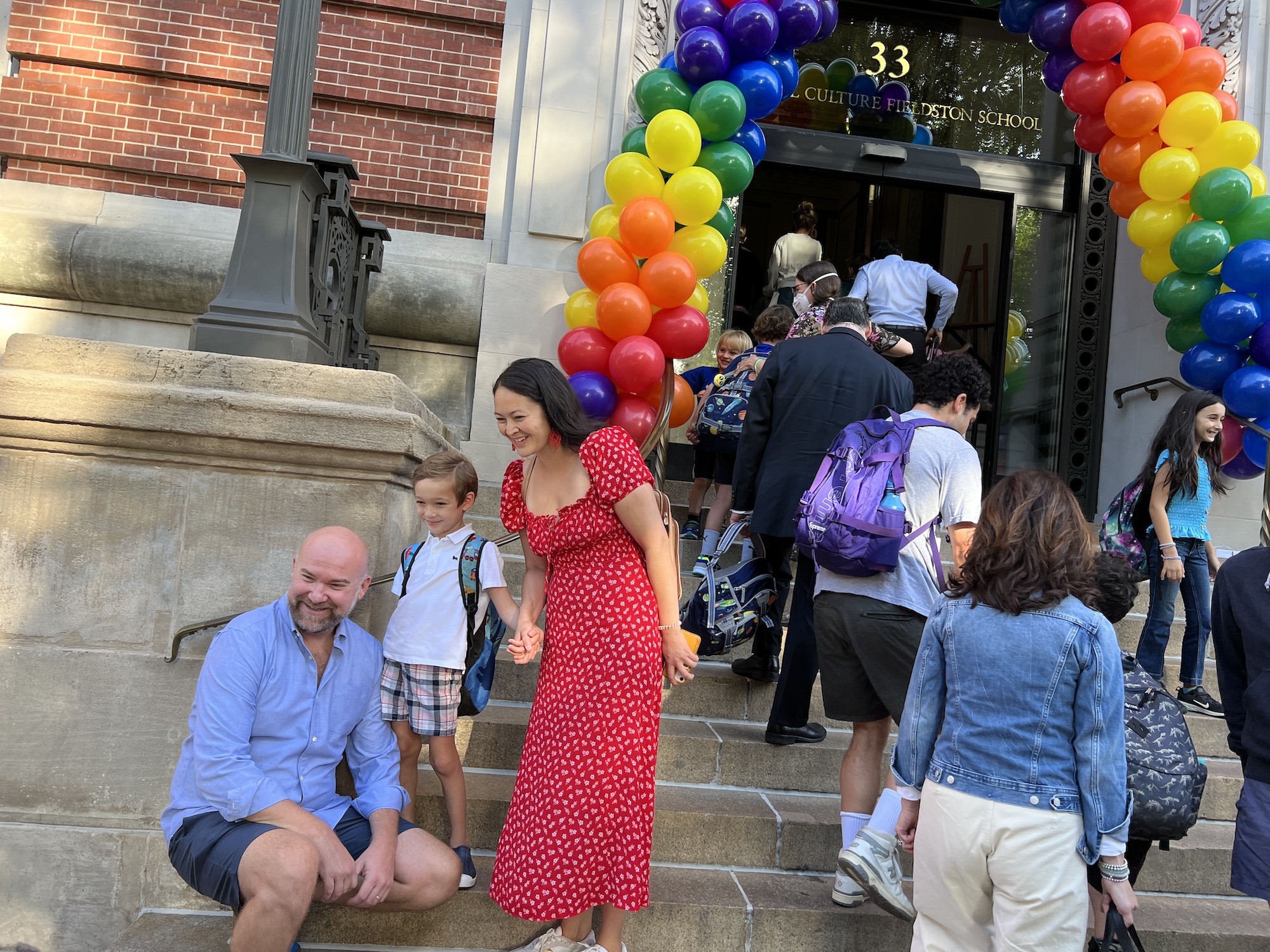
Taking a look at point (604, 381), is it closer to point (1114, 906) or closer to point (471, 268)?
point (471, 268)

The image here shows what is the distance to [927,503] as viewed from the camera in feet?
11.3

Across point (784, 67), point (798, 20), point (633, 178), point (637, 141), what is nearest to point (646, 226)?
point (633, 178)

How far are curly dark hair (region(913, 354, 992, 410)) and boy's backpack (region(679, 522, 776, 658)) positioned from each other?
127 centimetres

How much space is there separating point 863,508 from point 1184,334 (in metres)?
4.57

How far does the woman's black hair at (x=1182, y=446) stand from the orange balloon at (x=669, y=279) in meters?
2.67

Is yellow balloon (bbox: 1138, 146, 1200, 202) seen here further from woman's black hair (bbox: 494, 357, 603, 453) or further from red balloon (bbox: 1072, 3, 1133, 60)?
woman's black hair (bbox: 494, 357, 603, 453)

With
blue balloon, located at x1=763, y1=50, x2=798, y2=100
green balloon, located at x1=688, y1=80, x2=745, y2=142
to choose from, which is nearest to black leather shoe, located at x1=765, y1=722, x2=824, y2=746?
green balloon, located at x1=688, y1=80, x2=745, y2=142

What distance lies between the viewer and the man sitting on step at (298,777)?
2.78 meters

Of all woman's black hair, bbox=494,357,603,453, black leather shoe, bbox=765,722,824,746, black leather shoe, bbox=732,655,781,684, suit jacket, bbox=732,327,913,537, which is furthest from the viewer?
black leather shoe, bbox=732,655,781,684

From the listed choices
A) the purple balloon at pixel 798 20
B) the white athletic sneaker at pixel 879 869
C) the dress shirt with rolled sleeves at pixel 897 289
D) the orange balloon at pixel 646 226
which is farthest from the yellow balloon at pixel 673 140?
the white athletic sneaker at pixel 879 869

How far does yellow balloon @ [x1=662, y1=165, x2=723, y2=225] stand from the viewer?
582cm

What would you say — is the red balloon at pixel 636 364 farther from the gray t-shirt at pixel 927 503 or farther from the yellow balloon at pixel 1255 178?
the yellow balloon at pixel 1255 178

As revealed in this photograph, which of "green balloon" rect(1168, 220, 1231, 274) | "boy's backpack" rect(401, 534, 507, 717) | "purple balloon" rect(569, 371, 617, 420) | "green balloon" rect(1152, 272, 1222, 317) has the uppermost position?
"green balloon" rect(1168, 220, 1231, 274)

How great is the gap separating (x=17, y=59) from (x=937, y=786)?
7.60m
